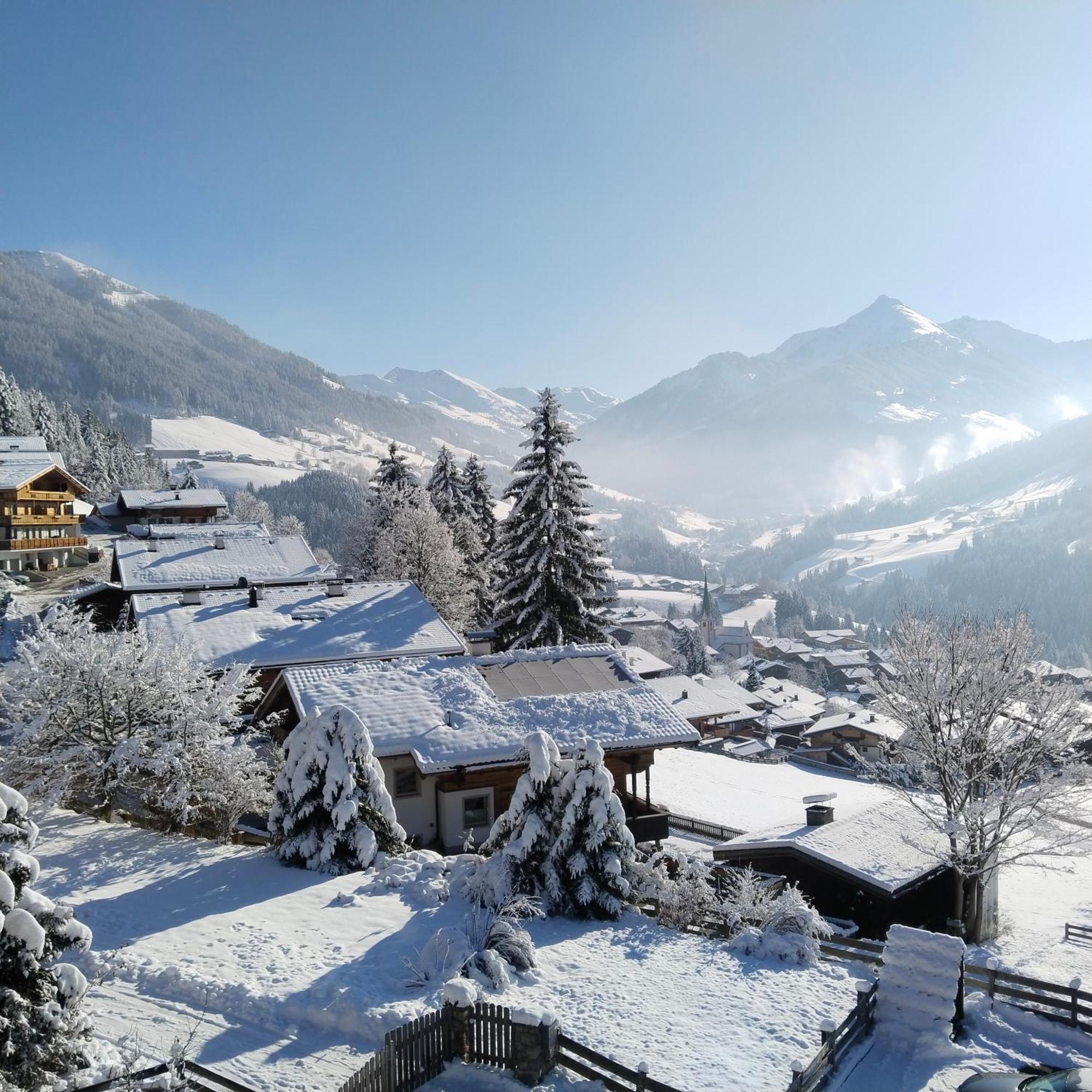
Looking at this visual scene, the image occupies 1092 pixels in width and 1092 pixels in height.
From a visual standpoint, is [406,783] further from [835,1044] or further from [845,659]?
[845,659]

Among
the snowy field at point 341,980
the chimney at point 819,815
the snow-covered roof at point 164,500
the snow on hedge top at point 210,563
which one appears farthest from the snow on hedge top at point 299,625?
the snow-covered roof at point 164,500

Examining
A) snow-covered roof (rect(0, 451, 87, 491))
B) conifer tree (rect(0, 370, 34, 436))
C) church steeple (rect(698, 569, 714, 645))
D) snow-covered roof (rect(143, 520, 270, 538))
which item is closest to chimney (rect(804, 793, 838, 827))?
snow-covered roof (rect(143, 520, 270, 538))

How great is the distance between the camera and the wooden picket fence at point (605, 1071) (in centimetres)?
895

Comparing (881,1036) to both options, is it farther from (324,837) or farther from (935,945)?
(324,837)

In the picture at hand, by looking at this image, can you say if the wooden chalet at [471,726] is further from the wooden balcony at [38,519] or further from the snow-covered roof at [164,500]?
the snow-covered roof at [164,500]

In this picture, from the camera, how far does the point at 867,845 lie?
82.0ft

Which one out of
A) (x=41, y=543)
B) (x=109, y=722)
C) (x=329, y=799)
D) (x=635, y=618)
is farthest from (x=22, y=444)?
(x=635, y=618)

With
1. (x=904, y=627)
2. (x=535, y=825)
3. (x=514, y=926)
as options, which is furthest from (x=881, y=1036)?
(x=904, y=627)

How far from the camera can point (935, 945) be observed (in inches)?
451

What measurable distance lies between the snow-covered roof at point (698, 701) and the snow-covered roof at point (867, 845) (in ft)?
141

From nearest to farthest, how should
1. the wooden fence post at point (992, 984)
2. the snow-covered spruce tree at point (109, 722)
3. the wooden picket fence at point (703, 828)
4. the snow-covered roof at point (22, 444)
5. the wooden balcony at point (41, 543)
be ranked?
the wooden fence post at point (992, 984) → the snow-covered spruce tree at point (109, 722) → the wooden picket fence at point (703, 828) → the wooden balcony at point (41, 543) → the snow-covered roof at point (22, 444)

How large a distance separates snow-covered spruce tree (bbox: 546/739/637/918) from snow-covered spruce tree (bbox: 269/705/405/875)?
4.38 metres

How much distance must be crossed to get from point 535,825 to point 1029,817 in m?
18.1

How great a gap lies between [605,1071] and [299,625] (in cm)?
2525
